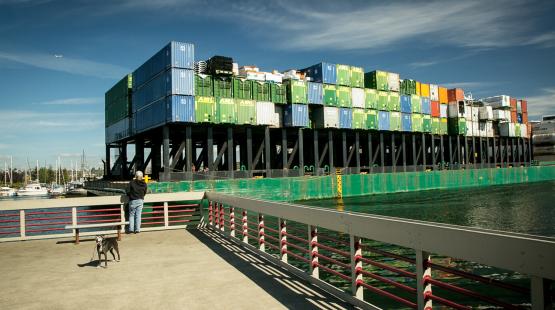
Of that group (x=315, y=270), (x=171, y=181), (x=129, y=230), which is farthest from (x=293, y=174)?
(x=315, y=270)

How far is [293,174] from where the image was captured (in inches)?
1954

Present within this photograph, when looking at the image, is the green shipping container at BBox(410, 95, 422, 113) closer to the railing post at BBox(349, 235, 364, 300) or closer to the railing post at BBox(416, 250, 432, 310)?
the railing post at BBox(349, 235, 364, 300)

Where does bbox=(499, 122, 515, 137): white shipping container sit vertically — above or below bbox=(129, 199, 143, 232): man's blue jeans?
above

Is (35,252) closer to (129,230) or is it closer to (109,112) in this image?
(129,230)

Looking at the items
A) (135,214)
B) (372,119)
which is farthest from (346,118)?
(135,214)

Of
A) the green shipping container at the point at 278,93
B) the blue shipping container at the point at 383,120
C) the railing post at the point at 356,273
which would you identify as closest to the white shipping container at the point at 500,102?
the blue shipping container at the point at 383,120

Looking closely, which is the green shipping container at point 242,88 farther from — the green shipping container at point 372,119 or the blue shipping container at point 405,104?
the blue shipping container at point 405,104

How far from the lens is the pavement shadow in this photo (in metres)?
6.65

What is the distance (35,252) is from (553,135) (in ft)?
486

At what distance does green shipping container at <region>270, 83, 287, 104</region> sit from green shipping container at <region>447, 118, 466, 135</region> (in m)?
43.9

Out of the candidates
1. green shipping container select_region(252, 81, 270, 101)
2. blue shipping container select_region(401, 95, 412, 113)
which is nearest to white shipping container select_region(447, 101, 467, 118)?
blue shipping container select_region(401, 95, 412, 113)

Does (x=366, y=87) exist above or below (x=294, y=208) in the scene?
above

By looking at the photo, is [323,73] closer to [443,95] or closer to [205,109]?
[205,109]

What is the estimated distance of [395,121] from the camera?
6719cm
